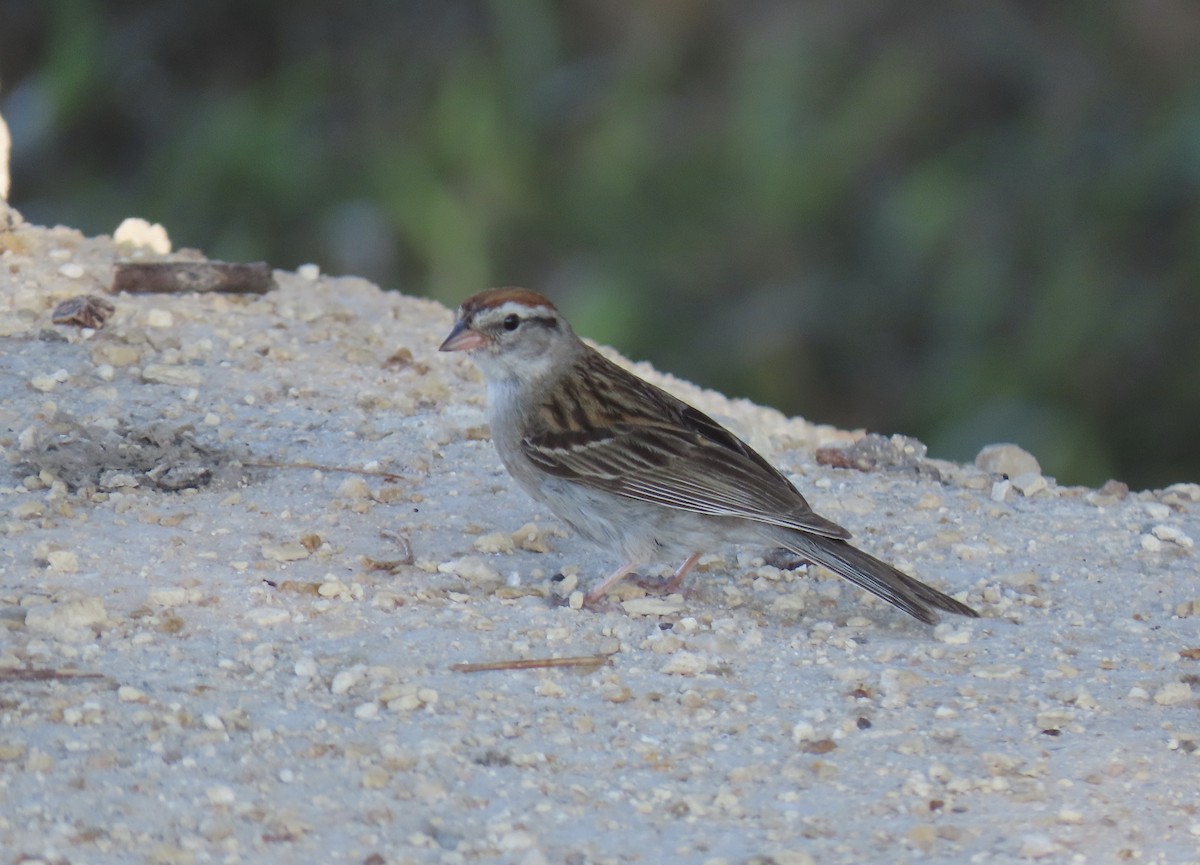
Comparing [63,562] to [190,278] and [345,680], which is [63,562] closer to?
[345,680]

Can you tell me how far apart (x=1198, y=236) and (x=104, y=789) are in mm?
6475

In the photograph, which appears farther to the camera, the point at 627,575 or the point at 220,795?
the point at 627,575

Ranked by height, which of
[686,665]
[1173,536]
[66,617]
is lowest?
[66,617]

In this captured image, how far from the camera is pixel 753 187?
8.59m

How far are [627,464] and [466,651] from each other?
2.48 feet

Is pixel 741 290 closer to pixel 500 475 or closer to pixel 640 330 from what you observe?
pixel 640 330

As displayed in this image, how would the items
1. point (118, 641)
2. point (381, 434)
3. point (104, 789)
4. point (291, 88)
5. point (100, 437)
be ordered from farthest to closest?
1. point (291, 88)
2. point (381, 434)
3. point (100, 437)
4. point (118, 641)
5. point (104, 789)

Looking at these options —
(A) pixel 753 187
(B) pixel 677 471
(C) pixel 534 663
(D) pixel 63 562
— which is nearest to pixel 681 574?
(B) pixel 677 471

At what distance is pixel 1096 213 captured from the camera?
8.48 m

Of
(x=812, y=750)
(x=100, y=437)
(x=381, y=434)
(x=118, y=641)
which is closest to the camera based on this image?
(x=812, y=750)

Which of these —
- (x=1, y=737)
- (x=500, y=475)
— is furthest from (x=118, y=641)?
(x=500, y=475)

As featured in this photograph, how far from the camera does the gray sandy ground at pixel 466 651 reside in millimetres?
2941

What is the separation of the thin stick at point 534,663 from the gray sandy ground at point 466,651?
3cm

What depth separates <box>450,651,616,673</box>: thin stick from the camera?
354 cm
